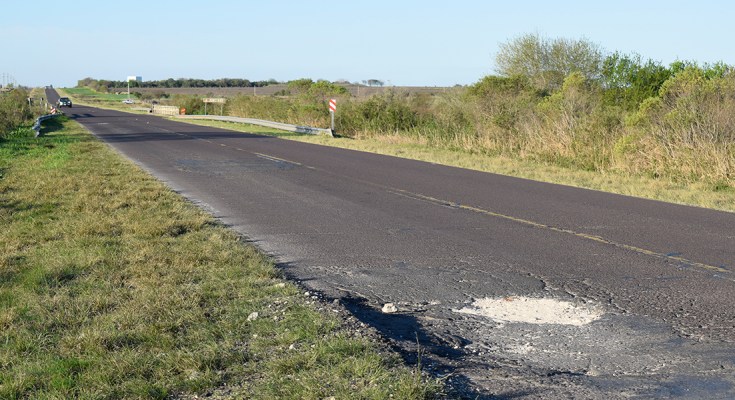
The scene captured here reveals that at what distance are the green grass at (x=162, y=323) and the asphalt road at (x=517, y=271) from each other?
523 mm

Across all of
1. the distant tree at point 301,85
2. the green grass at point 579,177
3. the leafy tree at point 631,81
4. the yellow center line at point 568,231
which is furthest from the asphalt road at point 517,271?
the distant tree at point 301,85

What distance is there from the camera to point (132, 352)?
5.57 metres

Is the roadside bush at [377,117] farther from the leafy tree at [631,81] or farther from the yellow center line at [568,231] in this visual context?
the yellow center line at [568,231]

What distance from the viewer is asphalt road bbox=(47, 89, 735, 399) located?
543 cm

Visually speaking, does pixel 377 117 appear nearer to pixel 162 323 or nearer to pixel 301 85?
pixel 301 85

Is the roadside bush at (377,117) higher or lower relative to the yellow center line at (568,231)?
higher

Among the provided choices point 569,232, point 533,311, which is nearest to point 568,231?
point 569,232

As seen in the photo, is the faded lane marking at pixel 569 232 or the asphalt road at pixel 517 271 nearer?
the asphalt road at pixel 517 271

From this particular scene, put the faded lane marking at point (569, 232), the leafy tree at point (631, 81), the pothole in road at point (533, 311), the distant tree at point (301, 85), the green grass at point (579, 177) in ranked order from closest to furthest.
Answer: the pothole in road at point (533, 311) < the faded lane marking at point (569, 232) < the green grass at point (579, 177) < the leafy tree at point (631, 81) < the distant tree at point (301, 85)

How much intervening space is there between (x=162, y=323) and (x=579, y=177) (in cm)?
1470

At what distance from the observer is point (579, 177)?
19.3 meters

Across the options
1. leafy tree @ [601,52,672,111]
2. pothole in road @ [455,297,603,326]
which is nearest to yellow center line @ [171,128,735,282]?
pothole in road @ [455,297,603,326]

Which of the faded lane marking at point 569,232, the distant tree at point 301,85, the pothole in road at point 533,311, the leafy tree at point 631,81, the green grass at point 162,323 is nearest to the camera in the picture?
the green grass at point 162,323

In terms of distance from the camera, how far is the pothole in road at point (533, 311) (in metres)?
6.70
